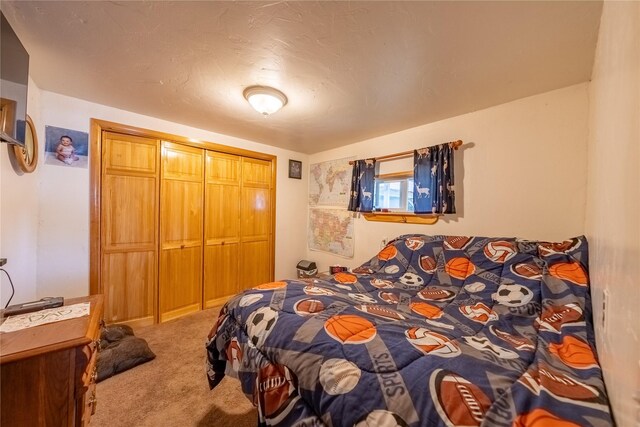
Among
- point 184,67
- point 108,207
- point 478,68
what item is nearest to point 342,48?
point 478,68

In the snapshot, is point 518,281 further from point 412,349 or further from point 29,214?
point 29,214

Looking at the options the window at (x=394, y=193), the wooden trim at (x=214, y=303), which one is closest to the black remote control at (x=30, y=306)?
the wooden trim at (x=214, y=303)

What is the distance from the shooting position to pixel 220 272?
3105mm

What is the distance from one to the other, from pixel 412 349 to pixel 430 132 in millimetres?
2290

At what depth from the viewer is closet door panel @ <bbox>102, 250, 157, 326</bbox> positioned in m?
2.35

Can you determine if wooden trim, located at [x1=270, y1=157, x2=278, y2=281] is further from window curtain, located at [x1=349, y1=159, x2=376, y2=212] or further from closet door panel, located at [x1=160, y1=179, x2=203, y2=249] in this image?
window curtain, located at [x1=349, y1=159, x2=376, y2=212]

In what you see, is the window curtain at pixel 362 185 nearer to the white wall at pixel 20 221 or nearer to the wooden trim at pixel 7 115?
the wooden trim at pixel 7 115

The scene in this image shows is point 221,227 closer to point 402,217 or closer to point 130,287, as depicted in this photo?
point 130,287

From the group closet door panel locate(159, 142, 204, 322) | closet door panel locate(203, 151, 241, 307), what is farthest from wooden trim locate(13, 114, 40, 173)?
closet door panel locate(203, 151, 241, 307)

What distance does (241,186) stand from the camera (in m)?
3.27

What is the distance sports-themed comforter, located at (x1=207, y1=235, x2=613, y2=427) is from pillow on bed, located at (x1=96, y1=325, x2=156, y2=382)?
0.84m

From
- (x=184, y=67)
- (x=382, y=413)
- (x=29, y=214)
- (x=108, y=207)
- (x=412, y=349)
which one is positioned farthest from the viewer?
(x=108, y=207)

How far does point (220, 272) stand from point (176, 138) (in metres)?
1.69

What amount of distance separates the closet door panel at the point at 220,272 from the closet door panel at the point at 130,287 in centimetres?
57
